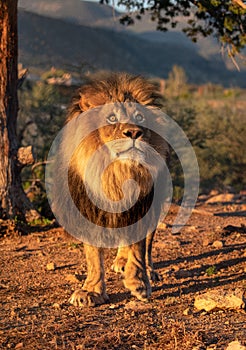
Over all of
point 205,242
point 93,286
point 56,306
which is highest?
point 93,286

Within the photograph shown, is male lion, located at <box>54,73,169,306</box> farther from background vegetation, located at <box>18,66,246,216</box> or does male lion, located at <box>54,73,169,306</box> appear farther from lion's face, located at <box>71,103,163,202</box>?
background vegetation, located at <box>18,66,246,216</box>

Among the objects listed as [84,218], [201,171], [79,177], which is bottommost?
[201,171]

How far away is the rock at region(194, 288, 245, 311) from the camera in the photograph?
5.51 m

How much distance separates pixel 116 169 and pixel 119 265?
1.88 meters

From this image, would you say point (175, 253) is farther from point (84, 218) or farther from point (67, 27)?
point (67, 27)

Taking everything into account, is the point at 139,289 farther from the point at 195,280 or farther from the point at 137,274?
the point at 195,280

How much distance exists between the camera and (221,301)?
5.52 metres

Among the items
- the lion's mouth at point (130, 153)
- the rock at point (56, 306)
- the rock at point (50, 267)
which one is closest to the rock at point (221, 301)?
the rock at point (56, 306)

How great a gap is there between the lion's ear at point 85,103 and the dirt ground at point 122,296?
5.35ft

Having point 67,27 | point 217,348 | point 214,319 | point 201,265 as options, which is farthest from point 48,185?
point 67,27

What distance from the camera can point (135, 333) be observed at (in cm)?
498

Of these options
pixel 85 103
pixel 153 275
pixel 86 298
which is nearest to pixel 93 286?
pixel 86 298

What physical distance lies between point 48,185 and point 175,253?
133 inches

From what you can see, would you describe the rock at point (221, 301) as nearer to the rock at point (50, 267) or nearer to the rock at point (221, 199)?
the rock at point (50, 267)
